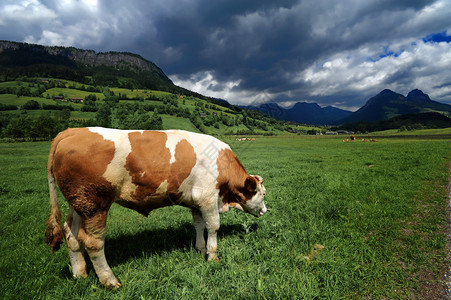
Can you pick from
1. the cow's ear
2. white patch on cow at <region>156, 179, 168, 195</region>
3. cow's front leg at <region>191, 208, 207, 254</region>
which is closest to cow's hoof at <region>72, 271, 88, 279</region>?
white patch on cow at <region>156, 179, 168, 195</region>

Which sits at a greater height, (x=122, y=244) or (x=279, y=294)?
(x=279, y=294)

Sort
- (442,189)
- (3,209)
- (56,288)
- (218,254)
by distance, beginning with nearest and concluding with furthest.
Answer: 1. (56,288)
2. (218,254)
3. (3,209)
4. (442,189)

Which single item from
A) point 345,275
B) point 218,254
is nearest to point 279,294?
point 345,275

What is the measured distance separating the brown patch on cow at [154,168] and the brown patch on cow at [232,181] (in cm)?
75

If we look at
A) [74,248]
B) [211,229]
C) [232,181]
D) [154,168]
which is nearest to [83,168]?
[154,168]

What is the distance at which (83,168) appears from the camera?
297 cm

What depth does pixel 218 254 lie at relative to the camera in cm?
411

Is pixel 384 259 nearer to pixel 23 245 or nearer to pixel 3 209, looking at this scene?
pixel 23 245

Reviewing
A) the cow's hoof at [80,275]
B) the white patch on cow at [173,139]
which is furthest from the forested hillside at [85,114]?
the cow's hoof at [80,275]

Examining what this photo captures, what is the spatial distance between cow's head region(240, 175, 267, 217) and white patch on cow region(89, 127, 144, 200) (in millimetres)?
2541

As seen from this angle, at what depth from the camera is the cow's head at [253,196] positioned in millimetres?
4617

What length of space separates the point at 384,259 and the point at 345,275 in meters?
1.22

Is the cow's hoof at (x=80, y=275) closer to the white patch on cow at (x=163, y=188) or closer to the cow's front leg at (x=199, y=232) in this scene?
the white patch on cow at (x=163, y=188)

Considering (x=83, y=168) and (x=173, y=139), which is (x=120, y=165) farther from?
(x=173, y=139)
